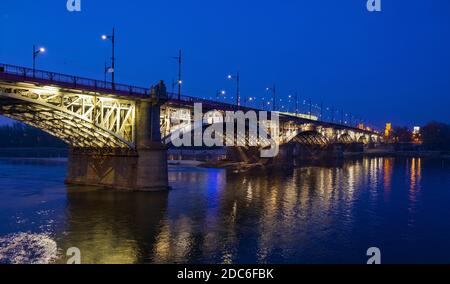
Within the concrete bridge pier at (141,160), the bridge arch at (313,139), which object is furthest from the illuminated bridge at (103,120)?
the bridge arch at (313,139)

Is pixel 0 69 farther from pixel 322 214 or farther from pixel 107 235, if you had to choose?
pixel 322 214

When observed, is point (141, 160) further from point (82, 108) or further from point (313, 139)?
point (313, 139)

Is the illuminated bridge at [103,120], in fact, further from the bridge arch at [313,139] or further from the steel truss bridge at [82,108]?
the bridge arch at [313,139]

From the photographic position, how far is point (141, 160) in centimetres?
4684

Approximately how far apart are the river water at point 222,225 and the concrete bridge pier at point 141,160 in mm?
1883

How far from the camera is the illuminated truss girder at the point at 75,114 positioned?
124 feet

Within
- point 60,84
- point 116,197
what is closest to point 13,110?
point 60,84

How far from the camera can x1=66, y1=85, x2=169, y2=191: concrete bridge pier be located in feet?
155

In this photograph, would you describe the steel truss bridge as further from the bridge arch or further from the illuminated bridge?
the bridge arch

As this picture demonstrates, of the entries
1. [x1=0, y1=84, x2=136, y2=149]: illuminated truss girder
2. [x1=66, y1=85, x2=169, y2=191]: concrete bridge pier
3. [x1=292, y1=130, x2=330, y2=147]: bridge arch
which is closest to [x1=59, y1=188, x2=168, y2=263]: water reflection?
[x1=66, y1=85, x2=169, y2=191]: concrete bridge pier

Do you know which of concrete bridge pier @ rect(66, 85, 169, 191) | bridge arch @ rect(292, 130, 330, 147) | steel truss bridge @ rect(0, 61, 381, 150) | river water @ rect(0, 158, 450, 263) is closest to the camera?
river water @ rect(0, 158, 450, 263)

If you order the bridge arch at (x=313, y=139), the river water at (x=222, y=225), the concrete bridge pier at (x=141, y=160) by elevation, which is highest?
the bridge arch at (x=313, y=139)
